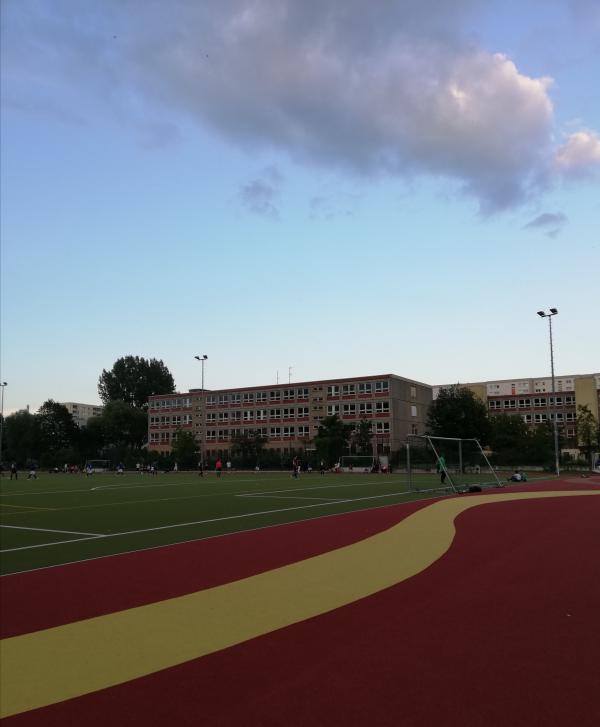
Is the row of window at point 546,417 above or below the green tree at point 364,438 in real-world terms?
above

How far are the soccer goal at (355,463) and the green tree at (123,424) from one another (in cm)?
5947

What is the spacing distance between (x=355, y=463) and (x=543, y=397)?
56.1 m

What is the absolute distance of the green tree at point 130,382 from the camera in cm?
13150

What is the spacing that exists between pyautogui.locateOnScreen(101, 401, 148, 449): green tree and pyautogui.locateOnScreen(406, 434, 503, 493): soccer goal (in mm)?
93456

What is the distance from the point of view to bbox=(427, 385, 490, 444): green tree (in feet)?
218

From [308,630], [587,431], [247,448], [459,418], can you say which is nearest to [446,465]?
[308,630]

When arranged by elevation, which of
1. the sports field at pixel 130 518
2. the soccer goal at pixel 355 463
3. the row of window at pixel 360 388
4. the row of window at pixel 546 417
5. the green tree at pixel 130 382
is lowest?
the soccer goal at pixel 355 463

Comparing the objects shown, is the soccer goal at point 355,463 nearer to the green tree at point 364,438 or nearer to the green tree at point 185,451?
the green tree at point 364,438

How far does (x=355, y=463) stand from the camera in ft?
229

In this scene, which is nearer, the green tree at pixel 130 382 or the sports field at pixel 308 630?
the sports field at pixel 308 630

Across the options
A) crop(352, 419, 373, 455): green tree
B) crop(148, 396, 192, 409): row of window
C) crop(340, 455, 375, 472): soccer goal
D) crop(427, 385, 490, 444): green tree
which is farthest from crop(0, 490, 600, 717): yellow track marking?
crop(148, 396, 192, 409): row of window

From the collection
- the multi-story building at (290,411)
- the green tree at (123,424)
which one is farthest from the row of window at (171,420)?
the green tree at (123,424)

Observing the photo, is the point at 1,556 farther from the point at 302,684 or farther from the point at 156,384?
the point at 156,384

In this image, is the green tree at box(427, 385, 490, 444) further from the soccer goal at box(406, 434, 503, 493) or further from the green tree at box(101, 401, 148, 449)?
the green tree at box(101, 401, 148, 449)
